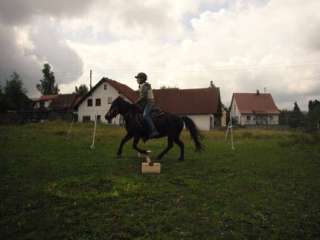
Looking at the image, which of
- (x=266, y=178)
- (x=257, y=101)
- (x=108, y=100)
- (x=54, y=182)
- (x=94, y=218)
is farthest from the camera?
(x=257, y=101)

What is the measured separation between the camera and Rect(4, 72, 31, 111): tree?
47.3 m

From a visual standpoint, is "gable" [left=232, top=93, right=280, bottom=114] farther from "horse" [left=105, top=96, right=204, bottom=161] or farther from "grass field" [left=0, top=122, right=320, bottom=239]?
"grass field" [left=0, top=122, right=320, bottom=239]

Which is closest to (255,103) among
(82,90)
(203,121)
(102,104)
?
(203,121)

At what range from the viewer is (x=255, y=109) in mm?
63969

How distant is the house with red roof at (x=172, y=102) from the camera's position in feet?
149

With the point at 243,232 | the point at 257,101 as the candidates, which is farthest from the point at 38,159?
the point at 257,101

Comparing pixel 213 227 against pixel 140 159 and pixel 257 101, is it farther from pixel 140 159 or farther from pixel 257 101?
pixel 257 101

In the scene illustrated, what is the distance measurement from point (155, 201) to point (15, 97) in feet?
166

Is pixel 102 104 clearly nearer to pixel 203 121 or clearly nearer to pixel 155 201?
pixel 203 121

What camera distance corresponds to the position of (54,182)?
702 centimetres

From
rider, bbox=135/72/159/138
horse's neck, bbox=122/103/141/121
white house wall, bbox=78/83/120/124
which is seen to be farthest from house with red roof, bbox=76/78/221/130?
rider, bbox=135/72/159/138

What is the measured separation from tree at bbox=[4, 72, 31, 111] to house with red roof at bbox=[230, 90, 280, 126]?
38.3 m

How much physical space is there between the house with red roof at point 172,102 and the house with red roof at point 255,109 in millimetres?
16847

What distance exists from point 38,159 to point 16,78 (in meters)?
55.5
